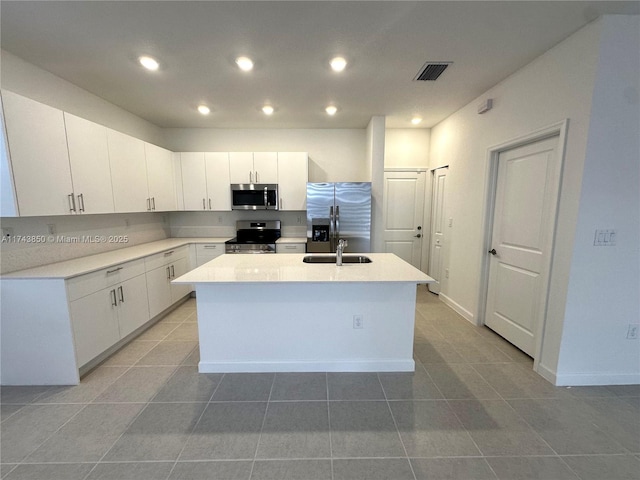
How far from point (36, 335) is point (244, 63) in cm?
281

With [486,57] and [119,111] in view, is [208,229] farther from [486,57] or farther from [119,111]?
[486,57]

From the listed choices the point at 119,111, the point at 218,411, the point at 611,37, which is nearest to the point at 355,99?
the point at 611,37

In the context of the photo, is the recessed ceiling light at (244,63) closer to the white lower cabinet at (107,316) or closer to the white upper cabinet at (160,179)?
the white upper cabinet at (160,179)

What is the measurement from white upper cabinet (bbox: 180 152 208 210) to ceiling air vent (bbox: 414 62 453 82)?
3.23 metres

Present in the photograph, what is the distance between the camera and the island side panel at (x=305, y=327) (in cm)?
222

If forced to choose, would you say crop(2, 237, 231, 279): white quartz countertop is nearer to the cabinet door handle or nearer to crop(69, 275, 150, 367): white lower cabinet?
crop(69, 275, 150, 367): white lower cabinet

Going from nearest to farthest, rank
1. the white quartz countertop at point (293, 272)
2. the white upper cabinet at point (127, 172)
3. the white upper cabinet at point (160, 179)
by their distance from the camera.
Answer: the white quartz countertop at point (293, 272) → the white upper cabinet at point (127, 172) → the white upper cabinet at point (160, 179)

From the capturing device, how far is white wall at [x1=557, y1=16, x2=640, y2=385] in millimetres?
1779

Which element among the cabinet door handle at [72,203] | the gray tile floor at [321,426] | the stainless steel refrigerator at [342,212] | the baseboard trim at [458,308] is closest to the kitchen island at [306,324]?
the gray tile floor at [321,426]

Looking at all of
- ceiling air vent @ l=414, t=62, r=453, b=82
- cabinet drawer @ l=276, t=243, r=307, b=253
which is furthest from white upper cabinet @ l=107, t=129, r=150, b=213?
ceiling air vent @ l=414, t=62, r=453, b=82

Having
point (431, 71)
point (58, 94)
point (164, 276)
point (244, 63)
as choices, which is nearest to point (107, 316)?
point (164, 276)

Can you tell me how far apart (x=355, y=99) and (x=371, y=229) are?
5.93ft

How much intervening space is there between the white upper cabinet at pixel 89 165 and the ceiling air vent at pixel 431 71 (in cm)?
322

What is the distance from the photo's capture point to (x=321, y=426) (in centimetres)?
172
